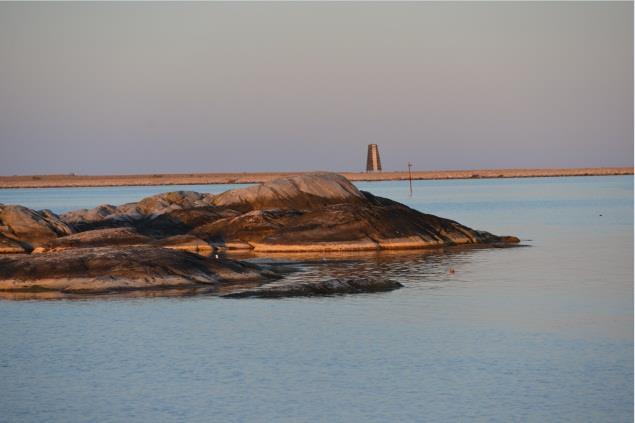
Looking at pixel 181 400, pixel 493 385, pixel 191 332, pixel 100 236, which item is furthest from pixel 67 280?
pixel 493 385

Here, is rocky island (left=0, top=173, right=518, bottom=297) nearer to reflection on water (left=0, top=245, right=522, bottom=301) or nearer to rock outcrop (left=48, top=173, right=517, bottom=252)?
rock outcrop (left=48, top=173, right=517, bottom=252)

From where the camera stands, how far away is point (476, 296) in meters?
30.2

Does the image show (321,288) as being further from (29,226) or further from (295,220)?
(29,226)

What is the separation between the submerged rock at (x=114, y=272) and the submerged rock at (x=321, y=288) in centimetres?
174

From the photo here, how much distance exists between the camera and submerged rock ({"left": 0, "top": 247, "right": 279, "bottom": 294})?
3128cm

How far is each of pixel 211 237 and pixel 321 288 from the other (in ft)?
58.3

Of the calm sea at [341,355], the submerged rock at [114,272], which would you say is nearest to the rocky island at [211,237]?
the submerged rock at [114,272]

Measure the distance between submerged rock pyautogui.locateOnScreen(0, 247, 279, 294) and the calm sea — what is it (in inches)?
76.7

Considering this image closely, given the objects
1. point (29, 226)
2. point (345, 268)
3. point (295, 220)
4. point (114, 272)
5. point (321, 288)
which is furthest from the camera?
point (29, 226)

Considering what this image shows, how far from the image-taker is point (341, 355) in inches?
860

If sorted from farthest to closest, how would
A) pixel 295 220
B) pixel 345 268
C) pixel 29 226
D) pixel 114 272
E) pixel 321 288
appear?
pixel 29 226 → pixel 295 220 → pixel 345 268 → pixel 114 272 → pixel 321 288

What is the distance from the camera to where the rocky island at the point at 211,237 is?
31.5 m

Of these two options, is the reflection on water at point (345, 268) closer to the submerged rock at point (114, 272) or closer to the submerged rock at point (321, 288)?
the submerged rock at point (114, 272)

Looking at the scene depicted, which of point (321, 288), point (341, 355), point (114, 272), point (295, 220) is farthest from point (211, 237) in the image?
point (341, 355)
